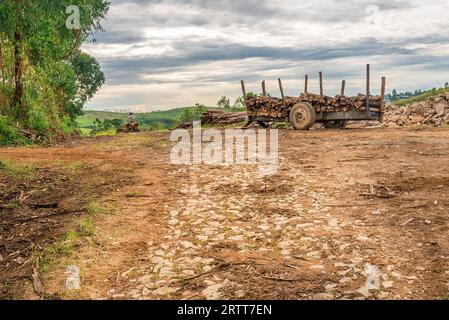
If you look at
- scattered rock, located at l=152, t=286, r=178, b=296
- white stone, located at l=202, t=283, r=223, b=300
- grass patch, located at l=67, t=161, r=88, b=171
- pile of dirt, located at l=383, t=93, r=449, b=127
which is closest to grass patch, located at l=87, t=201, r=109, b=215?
scattered rock, located at l=152, t=286, r=178, b=296

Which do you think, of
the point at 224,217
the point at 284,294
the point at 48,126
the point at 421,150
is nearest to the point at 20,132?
the point at 48,126

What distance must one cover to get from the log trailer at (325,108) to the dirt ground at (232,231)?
8.48 metres

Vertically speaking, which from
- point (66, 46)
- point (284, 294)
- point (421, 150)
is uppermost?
point (66, 46)

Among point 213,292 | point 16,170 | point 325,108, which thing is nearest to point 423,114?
point 325,108

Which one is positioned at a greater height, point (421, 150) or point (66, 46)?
point (66, 46)

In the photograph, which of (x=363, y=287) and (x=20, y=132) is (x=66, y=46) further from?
(x=363, y=287)

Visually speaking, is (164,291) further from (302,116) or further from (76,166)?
(302,116)

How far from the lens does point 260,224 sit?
20.0ft

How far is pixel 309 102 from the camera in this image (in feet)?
64.8

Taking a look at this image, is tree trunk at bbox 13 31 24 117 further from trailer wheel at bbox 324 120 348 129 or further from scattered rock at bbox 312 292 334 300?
scattered rock at bbox 312 292 334 300

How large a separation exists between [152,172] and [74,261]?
16.9ft

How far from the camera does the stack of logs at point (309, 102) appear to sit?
61.4 ft

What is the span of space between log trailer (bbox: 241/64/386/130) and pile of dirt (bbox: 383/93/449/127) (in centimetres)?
520

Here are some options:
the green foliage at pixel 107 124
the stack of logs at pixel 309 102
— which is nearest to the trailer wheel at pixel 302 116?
the stack of logs at pixel 309 102
